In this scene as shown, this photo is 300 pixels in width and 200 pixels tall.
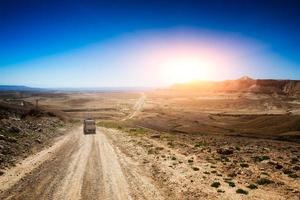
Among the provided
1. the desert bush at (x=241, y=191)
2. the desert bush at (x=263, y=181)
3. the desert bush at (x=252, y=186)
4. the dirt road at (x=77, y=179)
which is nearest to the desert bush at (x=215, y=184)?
the desert bush at (x=241, y=191)

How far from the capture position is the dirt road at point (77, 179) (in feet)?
54.7

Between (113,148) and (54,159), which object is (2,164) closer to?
(54,159)

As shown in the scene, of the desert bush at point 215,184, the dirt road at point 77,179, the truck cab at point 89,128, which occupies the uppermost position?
the desert bush at point 215,184

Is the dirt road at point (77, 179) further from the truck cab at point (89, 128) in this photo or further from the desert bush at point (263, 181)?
the truck cab at point (89, 128)

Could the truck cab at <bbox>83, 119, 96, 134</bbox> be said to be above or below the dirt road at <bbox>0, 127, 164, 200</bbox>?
below

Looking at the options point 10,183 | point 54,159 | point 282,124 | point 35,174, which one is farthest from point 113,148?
point 282,124

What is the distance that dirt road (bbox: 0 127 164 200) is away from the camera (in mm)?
16688

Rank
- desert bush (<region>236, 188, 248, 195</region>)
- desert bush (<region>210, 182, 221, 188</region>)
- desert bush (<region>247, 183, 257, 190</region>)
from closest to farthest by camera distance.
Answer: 1. desert bush (<region>236, 188, 248, 195</region>)
2. desert bush (<region>247, 183, 257, 190</region>)
3. desert bush (<region>210, 182, 221, 188</region>)

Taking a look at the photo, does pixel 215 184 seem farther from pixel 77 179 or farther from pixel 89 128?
pixel 89 128

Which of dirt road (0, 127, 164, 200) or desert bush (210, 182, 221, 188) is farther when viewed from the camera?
desert bush (210, 182, 221, 188)

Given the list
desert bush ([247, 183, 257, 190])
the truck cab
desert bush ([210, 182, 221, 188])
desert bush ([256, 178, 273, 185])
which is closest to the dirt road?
desert bush ([210, 182, 221, 188])

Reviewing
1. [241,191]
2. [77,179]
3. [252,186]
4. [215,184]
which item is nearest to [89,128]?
[77,179]

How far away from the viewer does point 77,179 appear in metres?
19.8

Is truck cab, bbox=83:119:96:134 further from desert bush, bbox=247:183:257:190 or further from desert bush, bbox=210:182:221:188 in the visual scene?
desert bush, bbox=247:183:257:190
